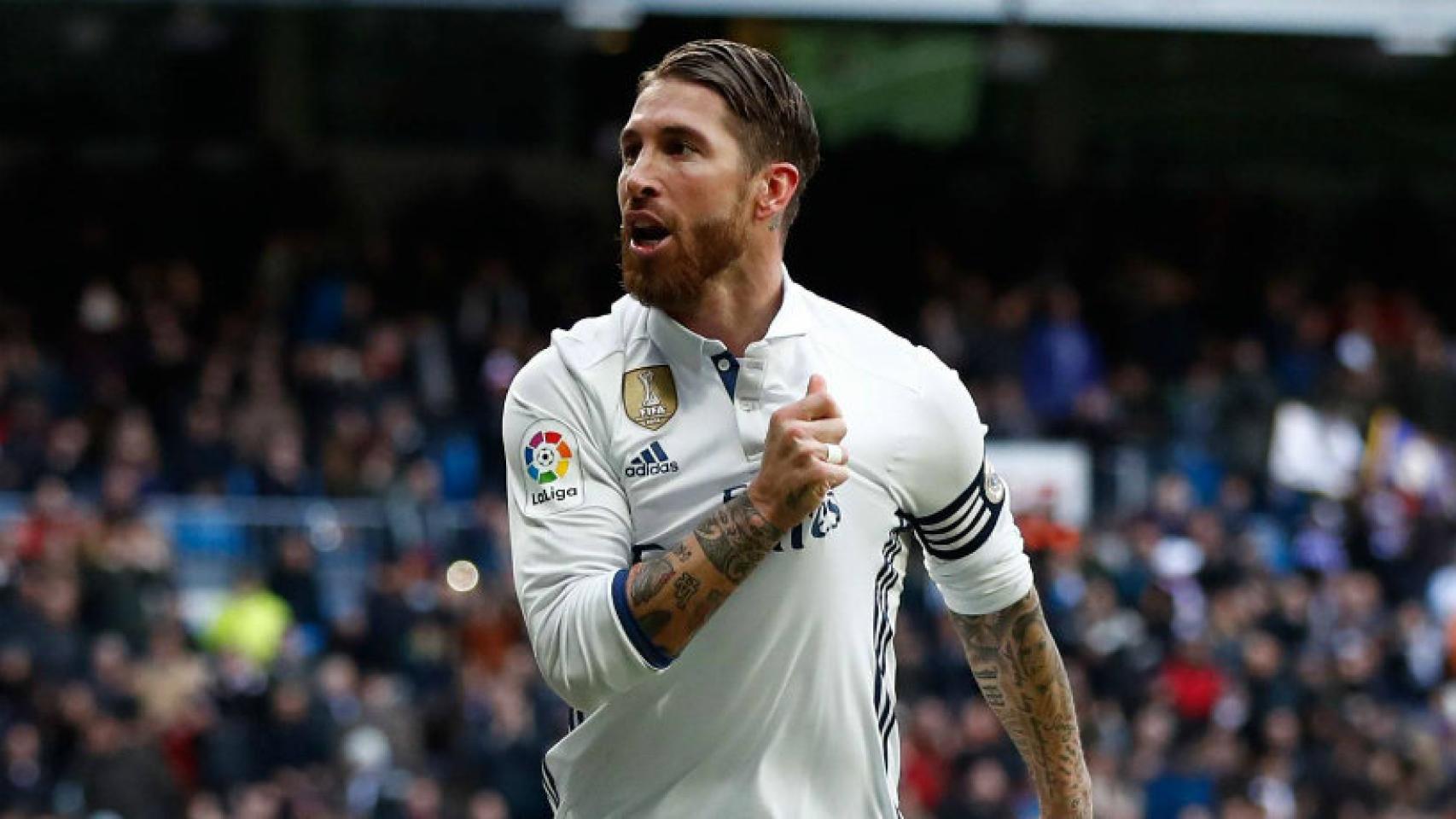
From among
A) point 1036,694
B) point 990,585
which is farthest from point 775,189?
point 1036,694

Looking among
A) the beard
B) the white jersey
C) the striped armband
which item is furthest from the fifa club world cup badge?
the striped armband

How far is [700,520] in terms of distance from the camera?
357 centimetres

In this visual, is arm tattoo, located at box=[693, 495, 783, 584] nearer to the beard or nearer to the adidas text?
the adidas text

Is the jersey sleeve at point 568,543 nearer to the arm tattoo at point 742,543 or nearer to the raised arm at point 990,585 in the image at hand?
the arm tattoo at point 742,543

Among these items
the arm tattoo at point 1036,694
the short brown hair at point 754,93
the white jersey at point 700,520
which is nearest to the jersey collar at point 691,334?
the white jersey at point 700,520

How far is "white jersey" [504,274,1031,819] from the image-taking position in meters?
3.59

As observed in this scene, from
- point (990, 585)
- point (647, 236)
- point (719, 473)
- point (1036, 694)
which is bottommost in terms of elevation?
point (1036, 694)

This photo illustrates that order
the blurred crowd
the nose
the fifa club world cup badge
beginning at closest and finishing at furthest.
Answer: the nose < the fifa club world cup badge < the blurred crowd

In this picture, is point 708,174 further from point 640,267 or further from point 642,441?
point 642,441

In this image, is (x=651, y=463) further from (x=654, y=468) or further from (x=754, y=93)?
(x=754, y=93)

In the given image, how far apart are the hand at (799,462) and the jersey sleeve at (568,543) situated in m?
0.25

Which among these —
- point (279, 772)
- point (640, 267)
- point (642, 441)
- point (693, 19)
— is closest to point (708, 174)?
point (640, 267)

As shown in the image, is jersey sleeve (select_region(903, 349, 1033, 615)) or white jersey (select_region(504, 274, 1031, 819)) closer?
white jersey (select_region(504, 274, 1031, 819))

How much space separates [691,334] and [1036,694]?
2.95 feet
